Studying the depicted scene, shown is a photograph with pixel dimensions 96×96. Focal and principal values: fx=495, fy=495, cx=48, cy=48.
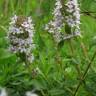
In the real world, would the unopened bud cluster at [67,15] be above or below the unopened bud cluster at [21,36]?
above

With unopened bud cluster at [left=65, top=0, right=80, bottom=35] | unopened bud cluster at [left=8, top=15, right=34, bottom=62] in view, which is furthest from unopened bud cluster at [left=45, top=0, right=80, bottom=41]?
unopened bud cluster at [left=8, top=15, right=34, bottom=62]

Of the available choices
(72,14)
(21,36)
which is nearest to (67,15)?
(72,14)

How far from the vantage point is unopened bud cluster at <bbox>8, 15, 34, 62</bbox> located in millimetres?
2176

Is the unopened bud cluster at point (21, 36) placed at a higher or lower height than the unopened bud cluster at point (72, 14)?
lower

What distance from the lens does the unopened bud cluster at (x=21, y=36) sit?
218 centimetres

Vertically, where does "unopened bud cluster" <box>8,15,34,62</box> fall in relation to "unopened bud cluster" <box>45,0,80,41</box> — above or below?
below

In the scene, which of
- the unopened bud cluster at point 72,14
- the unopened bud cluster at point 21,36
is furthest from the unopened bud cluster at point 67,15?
the unopened bud cluster at point 21,36

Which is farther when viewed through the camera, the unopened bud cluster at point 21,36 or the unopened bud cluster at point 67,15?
the unopened bud cluster at point 67,15

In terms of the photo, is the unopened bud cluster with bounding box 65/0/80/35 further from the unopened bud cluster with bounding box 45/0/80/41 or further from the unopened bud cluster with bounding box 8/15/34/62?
the unopened bud cluster with bounding box 8/15/34/62

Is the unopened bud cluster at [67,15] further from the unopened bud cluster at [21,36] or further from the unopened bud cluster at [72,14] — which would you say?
the unopened bud cluster at [21,36]

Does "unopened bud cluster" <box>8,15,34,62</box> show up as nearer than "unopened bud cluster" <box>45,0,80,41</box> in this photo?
Yes

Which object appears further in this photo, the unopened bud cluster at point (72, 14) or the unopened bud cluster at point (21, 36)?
the unopened bud cluster at point (72, 14)

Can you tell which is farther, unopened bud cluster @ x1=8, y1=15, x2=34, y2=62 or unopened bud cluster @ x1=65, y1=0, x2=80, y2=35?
unopened bud cluster @ x1=65, y1=0, x2=80, y2=35

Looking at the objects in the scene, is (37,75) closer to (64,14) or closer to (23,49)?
(23,49)
